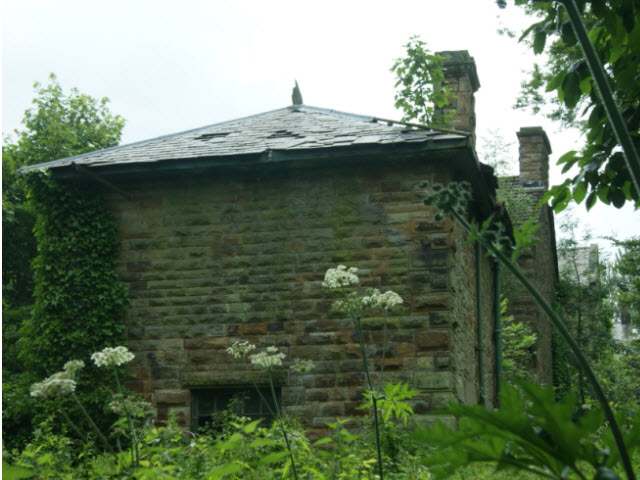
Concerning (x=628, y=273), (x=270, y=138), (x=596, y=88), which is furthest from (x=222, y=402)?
(x=628, y=273)

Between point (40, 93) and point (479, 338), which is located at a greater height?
point (40, 93)

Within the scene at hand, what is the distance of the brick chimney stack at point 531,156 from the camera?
20250 mm

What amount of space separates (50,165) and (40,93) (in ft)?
68.5

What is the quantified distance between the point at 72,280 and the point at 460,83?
261 inches

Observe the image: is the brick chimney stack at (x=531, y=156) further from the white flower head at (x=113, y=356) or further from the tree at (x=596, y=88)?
the white flower head at (x=113, y=356)

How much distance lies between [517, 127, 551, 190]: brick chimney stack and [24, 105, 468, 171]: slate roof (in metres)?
9.72

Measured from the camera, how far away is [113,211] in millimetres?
10250

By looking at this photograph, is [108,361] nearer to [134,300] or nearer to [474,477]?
[474,477]

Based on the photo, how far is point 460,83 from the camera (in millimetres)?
12109

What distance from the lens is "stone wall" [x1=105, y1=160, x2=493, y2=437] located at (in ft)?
29.6

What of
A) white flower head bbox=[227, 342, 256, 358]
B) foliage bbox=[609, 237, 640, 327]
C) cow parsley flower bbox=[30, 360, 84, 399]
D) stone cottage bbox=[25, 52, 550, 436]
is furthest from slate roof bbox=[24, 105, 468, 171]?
foliage bbox=[609, 237, 640, 327]

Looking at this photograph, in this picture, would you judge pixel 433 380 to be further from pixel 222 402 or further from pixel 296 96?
pixel 296 96

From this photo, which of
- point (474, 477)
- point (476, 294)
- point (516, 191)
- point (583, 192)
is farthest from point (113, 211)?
point (516, 191)

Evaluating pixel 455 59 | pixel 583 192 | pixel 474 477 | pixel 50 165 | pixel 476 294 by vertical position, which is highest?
pixel 455 59
